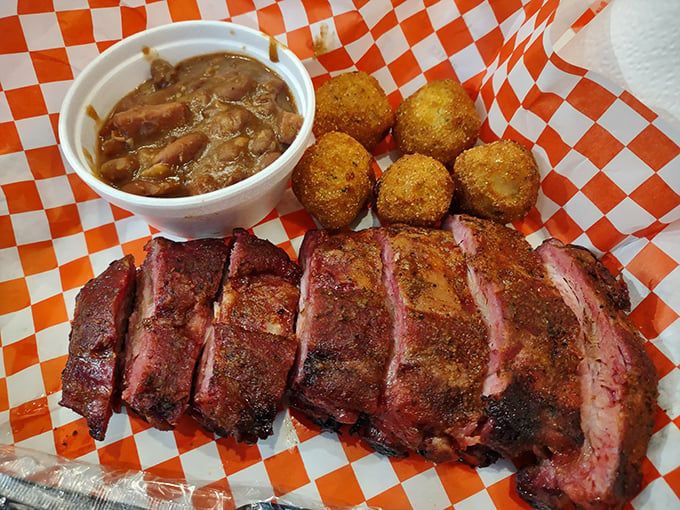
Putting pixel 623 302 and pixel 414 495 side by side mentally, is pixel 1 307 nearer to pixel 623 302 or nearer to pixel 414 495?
pixel 414 495

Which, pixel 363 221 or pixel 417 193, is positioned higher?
pixel 417 193

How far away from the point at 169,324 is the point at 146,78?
1.50m

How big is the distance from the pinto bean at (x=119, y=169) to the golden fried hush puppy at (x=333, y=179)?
0.91 meters

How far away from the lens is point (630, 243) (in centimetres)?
311

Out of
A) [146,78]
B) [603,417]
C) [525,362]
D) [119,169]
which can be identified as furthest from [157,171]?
[603,417]

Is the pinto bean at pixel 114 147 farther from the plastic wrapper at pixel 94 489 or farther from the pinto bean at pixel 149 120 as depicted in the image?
the plastic wrapper at pixel 94 489

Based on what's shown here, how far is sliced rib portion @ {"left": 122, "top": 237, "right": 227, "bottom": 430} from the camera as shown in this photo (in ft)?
8.04

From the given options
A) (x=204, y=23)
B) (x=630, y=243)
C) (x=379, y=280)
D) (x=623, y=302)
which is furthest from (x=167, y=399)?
(x=630, y=243)

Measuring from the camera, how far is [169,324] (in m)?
2.54

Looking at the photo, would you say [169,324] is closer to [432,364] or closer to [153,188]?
[153,188]

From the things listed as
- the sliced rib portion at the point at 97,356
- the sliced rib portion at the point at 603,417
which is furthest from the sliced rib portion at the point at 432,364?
the sliced rib portion at the point at 97,356

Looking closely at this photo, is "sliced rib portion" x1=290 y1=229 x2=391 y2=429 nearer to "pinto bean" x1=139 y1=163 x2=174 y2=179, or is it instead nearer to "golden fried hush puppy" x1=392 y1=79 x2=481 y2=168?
"pinto bean" x1=139 y1=163 x2=174 y2=179

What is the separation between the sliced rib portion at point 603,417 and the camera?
8.13 ft

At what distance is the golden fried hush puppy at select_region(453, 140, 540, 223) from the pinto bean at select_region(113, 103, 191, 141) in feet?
5.36
